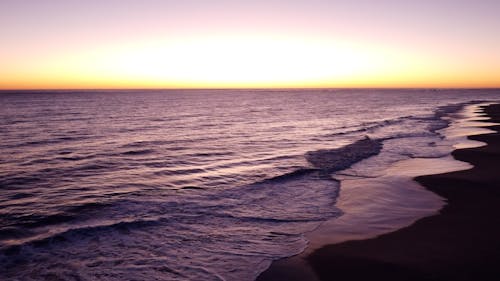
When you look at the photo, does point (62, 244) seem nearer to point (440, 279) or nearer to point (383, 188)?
point (440, 279)

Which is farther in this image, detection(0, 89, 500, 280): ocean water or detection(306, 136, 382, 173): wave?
detection(306, 136, 382, 173): wave

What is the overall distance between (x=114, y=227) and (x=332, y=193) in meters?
7.78

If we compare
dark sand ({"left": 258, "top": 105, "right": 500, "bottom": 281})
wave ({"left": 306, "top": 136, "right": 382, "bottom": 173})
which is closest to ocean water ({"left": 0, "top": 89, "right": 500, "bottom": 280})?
wave ({"left": 306, "top": 136, "right": 382, "bottom": 173})

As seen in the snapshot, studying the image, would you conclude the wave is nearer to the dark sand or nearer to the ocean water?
the ocean water

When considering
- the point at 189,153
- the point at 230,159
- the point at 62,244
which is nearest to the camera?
the point at 62,244

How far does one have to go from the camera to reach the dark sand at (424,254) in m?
7.45


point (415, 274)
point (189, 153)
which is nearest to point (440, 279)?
point (415, 274)

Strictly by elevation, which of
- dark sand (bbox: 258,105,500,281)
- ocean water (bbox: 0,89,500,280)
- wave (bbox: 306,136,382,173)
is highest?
dark sand (bbox: 258,105,500,281)

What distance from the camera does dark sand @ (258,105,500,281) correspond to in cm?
745

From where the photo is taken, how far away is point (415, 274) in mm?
7395

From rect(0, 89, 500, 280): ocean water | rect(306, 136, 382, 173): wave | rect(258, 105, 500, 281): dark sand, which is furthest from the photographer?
rect(306, 136, 382, 173): wave

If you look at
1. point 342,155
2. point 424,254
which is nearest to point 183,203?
point 424,254

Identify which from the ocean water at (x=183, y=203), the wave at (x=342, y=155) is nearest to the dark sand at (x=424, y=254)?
the ocean water at (x=183, y=203)

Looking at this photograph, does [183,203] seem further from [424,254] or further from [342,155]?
[342,155]
